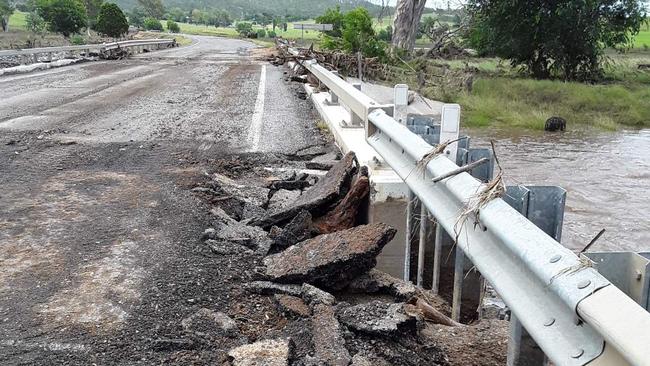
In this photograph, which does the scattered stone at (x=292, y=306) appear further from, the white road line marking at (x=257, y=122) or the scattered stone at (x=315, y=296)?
the white road line marking at (x=257, y=122)

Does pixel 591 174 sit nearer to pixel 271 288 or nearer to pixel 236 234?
pixel 236 234

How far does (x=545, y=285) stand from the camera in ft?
6.21

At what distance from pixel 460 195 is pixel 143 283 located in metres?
1.90

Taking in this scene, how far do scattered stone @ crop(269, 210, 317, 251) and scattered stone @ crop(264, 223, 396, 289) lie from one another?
15.4 inches

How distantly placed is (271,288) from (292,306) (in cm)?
28

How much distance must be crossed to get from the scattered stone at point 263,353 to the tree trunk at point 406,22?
3229cm

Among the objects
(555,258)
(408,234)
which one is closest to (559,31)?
(408,234)

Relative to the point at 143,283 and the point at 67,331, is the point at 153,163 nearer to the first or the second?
the point at 143,283

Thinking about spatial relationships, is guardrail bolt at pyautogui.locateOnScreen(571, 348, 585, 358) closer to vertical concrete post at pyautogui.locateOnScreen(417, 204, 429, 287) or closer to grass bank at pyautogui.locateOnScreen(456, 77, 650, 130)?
vertical concrete post at pyautogui.locateOnScreen(417, 204, 429, 287)

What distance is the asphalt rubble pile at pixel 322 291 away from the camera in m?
2.87

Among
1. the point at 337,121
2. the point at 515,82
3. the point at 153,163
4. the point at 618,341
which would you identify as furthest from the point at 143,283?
the point at 515,82

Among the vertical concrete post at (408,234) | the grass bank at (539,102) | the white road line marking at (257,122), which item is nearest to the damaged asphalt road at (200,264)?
the white road line marking at (257,122)

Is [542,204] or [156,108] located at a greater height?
[542,204]

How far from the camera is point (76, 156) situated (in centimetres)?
696
